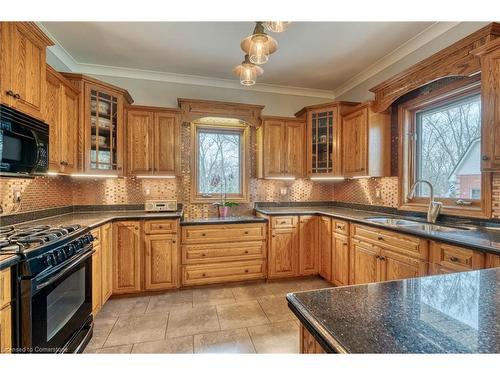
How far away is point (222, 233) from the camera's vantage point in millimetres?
3062

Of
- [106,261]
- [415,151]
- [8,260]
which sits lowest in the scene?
[106,261]

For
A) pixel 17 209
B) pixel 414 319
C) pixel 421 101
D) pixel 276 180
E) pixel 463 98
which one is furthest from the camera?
pixel 276 180

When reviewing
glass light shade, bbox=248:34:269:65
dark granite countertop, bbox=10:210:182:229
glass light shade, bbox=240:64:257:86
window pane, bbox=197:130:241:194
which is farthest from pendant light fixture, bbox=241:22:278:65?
window pane, bbox=197:130:241:194

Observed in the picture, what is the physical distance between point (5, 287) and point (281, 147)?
309cm

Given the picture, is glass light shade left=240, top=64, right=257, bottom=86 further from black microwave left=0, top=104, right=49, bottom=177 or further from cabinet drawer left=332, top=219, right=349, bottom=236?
cabinet drawer left=332, top=219, right=349, bottom=236

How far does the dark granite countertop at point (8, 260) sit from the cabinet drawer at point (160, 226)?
4.97 feet

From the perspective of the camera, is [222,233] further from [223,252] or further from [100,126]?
[100,126]

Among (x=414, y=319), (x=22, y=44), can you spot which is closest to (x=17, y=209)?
(x=22, y=44)

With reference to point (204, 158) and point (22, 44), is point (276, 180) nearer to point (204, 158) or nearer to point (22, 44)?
point (204, 158)

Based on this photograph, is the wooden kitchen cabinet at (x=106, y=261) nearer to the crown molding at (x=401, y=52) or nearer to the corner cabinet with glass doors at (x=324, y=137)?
the corner cabinet with glass doors at (x=324, y=137)

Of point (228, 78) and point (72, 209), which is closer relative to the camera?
point (72, 209)

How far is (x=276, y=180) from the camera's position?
→ 3.84 m

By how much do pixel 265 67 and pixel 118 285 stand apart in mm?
3220

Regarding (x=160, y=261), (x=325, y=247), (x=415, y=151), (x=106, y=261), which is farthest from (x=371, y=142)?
(x=106, y=261)
